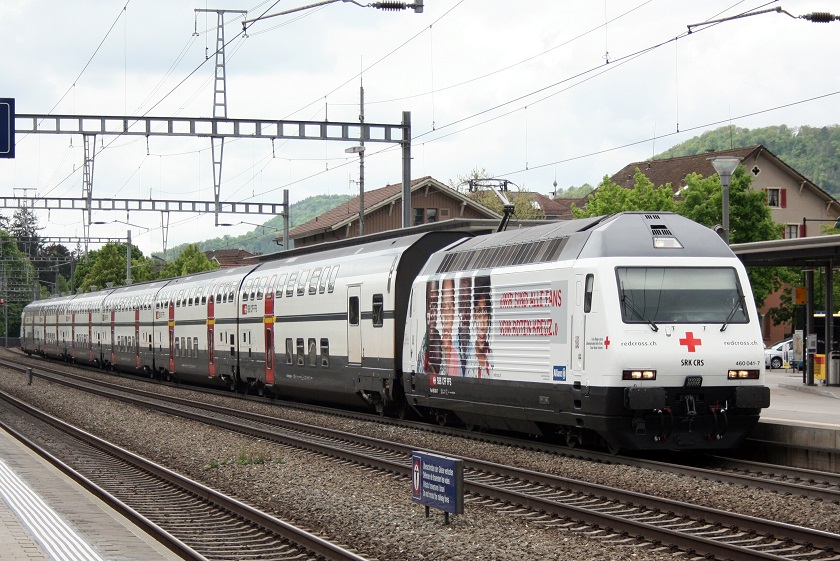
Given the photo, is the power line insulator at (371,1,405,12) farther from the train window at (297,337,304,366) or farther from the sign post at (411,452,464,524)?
the sign post at (411,452,464,524)

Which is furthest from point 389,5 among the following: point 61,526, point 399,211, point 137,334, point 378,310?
point 399,211

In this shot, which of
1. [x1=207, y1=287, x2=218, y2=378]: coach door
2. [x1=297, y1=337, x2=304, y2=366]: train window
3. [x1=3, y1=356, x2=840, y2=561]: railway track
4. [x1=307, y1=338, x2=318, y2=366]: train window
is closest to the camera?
[x1=3, y1=356, x2=840, y2=561]: railway track

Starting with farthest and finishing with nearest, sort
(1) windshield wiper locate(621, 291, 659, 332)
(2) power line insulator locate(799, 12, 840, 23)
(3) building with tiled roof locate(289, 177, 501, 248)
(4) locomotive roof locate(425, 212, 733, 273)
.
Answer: (3) building with tiled roof locate(289, 177, 501, 248) < (2) power line insulator locate(799, 12, 840, 23) < (4) locomotive roof locate(425, 212, 733, 273) < (1) windshield wiper locate(621, 291, 659, 332)

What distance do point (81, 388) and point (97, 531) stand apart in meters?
28.4

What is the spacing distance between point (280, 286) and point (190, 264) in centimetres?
6776

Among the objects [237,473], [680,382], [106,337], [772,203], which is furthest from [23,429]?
[772,203]

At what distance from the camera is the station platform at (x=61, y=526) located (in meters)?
9.96

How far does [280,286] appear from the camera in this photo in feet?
98.0

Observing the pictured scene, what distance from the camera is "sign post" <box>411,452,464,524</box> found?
1157 cm

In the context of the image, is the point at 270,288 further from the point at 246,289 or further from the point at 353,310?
the point at 353,310

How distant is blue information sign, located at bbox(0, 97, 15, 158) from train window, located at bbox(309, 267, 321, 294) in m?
7.16

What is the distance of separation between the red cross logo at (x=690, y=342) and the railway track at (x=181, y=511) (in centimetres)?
631

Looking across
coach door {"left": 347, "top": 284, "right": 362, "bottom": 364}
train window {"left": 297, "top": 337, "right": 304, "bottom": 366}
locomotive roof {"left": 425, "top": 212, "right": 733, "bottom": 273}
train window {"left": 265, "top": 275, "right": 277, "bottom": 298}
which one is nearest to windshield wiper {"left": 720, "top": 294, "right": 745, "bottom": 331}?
locomotive roof {"left": 425, "top": 212, "right": 733, "bottom": 273}

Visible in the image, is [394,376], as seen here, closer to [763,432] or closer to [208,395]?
[763,432]
